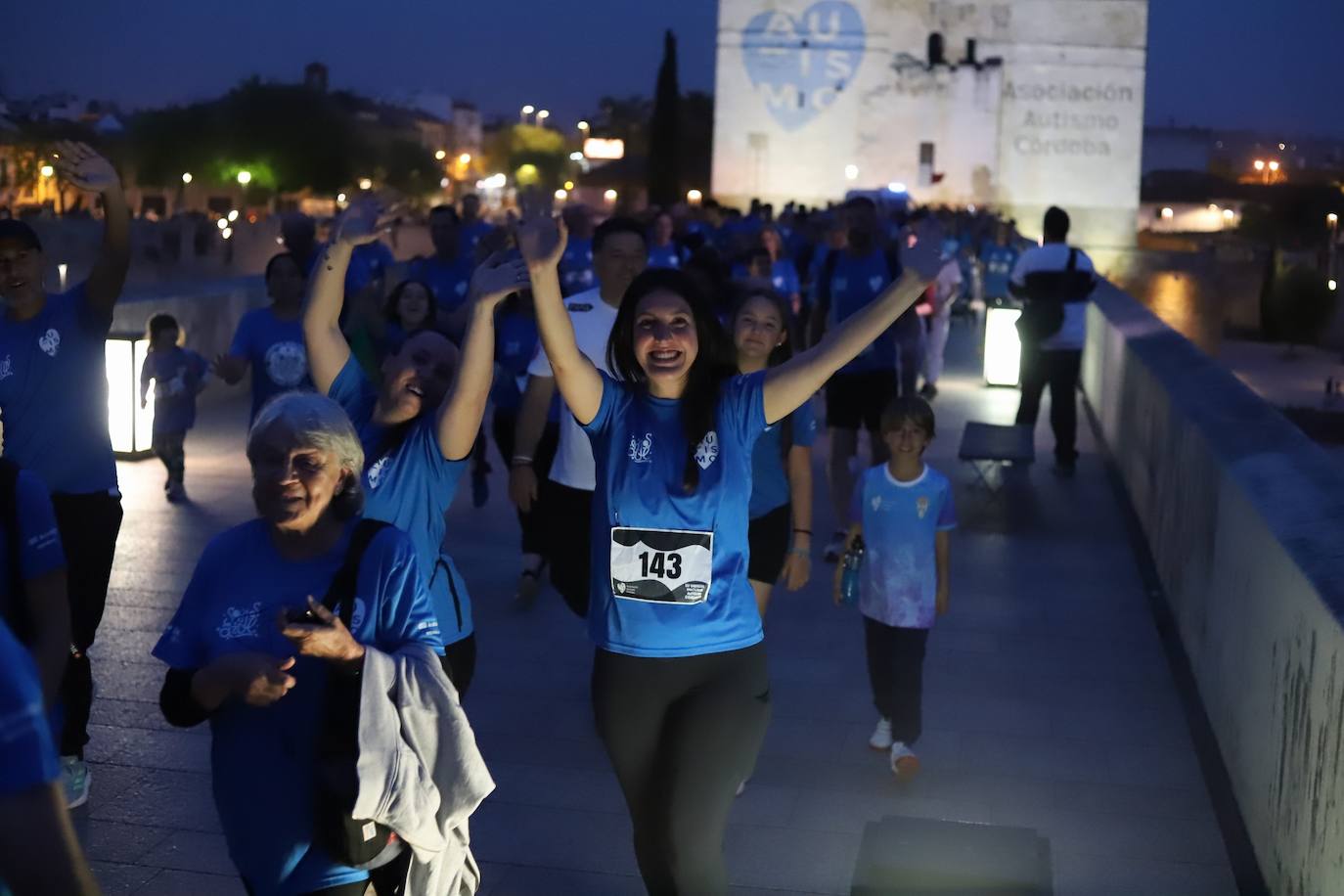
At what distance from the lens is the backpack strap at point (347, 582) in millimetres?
3361

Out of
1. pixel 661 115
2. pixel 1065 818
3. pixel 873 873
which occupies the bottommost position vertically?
pixel 1065 818

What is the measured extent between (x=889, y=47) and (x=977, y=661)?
59.9m

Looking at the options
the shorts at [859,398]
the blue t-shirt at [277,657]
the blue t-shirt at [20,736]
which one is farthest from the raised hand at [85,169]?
the shorts at [859,398]

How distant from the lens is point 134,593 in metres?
9.10

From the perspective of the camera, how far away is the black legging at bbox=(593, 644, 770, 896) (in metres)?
4.19

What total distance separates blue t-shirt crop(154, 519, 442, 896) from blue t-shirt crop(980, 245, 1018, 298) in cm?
2324

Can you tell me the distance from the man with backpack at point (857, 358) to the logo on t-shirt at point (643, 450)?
216 inches

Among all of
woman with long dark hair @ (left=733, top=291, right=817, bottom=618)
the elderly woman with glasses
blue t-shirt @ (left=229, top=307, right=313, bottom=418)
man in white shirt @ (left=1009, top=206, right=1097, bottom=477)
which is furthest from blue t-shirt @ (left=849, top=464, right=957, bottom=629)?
Result: man in white shirt @ (left=1009, top=206, right=1097, bottom=477)

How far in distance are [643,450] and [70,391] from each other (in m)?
2.37

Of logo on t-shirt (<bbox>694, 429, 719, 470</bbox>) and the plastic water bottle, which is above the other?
logo on t-shirt (<bbox>694, 429, 719, 470</bbox>)

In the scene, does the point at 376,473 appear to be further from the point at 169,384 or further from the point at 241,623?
the point at 169,384

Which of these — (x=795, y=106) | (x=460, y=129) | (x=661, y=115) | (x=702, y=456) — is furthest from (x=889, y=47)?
(x=460, y=129)

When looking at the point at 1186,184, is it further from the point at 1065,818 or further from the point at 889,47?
the point at 1065,818

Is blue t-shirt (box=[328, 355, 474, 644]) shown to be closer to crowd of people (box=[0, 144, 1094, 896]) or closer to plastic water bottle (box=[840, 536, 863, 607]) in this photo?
crowd of people (box=[0, 144, 1094, 896])
